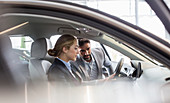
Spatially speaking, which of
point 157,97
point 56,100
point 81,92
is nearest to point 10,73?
point 56,100

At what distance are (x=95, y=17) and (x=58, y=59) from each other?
87 cm

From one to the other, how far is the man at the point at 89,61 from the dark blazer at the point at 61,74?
252mm

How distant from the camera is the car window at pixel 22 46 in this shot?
2.08 m

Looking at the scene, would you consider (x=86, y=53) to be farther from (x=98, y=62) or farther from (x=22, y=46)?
(x=22, y=46)

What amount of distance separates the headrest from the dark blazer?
26 cm

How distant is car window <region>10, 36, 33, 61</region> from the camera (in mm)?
2083

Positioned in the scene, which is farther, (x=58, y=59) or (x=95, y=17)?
(x=58, y=59)

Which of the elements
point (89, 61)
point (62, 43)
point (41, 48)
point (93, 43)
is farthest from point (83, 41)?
point (89, 61)

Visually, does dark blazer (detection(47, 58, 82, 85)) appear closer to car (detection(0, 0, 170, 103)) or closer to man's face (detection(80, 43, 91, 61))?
car (detection(0, 0, 170, 103))

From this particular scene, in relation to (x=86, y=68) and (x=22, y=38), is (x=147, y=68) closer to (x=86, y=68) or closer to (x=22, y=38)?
(x=86, y=68)

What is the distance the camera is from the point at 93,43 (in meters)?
2.30

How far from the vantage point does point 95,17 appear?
4.48ft

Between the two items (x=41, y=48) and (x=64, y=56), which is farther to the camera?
(x=41, y=48)

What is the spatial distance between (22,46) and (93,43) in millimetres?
638
